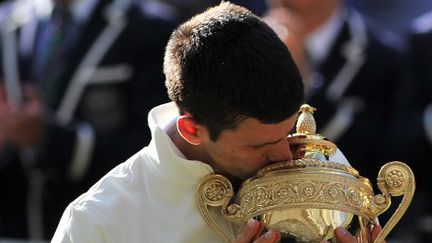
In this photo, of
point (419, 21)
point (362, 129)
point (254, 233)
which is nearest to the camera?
point (254, 233)

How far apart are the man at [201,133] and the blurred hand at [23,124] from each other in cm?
214

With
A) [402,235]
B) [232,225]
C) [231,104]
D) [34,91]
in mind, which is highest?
[231,104]

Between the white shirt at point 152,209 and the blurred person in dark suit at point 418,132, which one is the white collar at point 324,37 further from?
the white shirt at point 152,209

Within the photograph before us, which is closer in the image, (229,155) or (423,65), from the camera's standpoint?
(229,155)

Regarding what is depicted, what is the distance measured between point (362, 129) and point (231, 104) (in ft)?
7.31

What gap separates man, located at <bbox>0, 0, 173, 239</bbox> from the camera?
17.0ft

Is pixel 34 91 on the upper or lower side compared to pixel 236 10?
lower

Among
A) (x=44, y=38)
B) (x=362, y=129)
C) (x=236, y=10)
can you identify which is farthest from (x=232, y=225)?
(x=44, y=38)

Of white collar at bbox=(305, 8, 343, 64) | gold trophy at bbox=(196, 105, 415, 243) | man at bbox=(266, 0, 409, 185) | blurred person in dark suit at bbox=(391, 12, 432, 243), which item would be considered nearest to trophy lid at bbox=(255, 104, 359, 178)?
gold trophy at bbox=(196, 105, 415, 243)

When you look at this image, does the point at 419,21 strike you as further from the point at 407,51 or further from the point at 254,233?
the point at 254,233

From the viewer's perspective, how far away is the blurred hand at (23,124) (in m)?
5.21

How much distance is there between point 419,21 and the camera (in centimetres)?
556

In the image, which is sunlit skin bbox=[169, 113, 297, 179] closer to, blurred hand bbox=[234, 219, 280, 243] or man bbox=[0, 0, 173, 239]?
blurred hand bbox=[234, 219, 280, 243]

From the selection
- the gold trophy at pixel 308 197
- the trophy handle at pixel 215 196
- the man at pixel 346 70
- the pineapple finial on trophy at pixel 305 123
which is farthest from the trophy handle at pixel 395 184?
the man at pixel 346 70
